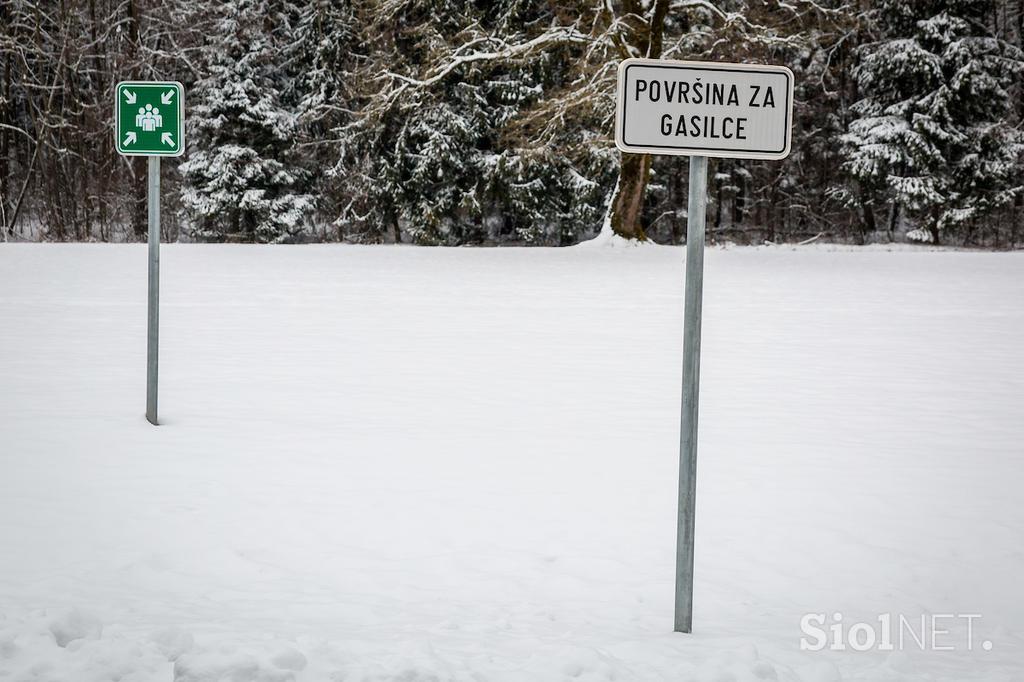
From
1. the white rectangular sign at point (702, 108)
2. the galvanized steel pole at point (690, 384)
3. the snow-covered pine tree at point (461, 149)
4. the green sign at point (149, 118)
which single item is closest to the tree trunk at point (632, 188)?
the snow-covered pine tree at point (461, 149)

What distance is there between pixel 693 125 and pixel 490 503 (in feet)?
9.37

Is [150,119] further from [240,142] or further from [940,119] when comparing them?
[940,119]

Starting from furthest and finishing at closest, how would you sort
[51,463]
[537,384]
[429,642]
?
[537,384] < [51,463] < [429,642]

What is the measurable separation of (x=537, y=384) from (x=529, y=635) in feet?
18.8

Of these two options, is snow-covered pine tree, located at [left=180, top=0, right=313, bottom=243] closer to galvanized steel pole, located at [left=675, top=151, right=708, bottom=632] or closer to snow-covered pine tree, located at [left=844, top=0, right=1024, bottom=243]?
snow-covered pine tree, located at [left=844, top=0, right=1024, bottom=243]

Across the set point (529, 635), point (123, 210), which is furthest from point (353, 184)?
point (529, 635)

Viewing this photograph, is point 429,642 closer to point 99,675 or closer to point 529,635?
point 529,635

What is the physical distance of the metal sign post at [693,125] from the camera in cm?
437

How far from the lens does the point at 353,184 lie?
42375 mm

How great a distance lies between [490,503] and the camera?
253 inches

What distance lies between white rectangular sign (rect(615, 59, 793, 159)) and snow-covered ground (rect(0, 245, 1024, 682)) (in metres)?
2.05

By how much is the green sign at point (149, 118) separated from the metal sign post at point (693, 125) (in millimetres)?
4185

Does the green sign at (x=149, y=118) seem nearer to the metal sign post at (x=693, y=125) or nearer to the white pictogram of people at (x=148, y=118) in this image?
the white pictogram of people at (x=148, y=118)

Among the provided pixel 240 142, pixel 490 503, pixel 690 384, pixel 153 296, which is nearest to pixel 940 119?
pixel 240 142
